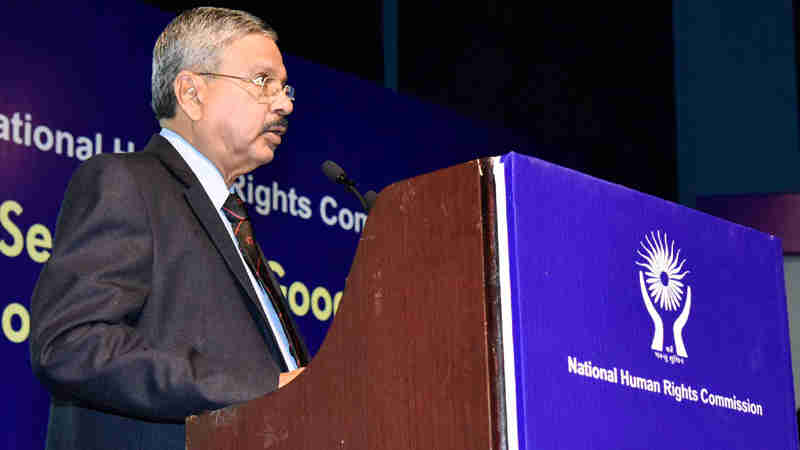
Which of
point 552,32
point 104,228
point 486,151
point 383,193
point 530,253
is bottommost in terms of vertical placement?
point 530,253

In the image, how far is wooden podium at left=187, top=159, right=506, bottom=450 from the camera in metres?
1.03

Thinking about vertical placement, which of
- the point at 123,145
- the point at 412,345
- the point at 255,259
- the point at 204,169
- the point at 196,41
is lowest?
the point at 412,345

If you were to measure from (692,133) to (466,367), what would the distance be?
16.9 ft

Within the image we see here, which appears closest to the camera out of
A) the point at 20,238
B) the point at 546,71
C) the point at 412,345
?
the point at 412,345

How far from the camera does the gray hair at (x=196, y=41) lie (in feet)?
6.53

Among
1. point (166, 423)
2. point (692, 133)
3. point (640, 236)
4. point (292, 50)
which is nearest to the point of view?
point (640, 236)

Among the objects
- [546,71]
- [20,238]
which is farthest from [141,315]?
[546,71]

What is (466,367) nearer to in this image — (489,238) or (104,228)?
(489,238)

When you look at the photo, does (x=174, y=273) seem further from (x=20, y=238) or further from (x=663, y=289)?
(x=20, y=238)

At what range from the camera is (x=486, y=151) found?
179 inches

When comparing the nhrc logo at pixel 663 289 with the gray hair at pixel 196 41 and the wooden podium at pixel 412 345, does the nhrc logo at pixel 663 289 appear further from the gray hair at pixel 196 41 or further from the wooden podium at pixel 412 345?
the gray hair at pixel 196 41

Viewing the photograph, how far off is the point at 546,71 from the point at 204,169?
357cm

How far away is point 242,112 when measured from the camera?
196cm

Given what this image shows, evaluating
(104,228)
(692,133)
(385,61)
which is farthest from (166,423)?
(692,133)
